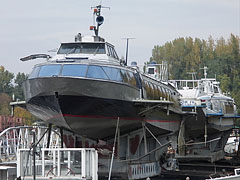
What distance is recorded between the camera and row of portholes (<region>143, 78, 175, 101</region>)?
24109 mm

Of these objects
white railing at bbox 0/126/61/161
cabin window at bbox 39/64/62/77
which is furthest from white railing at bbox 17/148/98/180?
white railing at bbox 0/126/61/161

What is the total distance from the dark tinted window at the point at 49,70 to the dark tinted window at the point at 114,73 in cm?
193

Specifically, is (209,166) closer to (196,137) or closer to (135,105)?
(196,137)

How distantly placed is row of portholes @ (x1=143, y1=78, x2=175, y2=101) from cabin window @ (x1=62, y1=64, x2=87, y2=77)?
181 inches

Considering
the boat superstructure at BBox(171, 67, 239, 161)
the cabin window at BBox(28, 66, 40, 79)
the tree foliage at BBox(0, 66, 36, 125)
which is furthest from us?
the tree foliage at BBox(0, 66, 36, 125)

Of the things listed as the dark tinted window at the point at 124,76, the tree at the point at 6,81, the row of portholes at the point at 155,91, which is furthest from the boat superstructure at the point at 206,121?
the tree at the point at 6,81

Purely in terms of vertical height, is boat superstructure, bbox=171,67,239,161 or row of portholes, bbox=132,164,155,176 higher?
boat superstructure, bbox=171,67,239,161

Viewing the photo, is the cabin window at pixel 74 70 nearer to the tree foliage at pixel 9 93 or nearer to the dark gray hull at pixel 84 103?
the dark gray hull at pixel 84 103

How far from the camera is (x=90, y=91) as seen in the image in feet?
64.7

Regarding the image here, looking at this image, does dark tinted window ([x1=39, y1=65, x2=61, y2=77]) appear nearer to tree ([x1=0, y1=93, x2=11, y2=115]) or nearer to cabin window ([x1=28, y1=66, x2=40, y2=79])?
cabin window ([x1=28, y1=66, x2=40, y2=79])

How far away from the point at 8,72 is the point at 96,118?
78506 mm

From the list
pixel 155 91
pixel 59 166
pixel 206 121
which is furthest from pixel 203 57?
pixel 59 166

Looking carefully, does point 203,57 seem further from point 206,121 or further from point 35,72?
point 35,72

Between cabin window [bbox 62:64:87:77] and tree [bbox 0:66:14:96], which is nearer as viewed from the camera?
cabin window [bbox 62:64:87:77]
